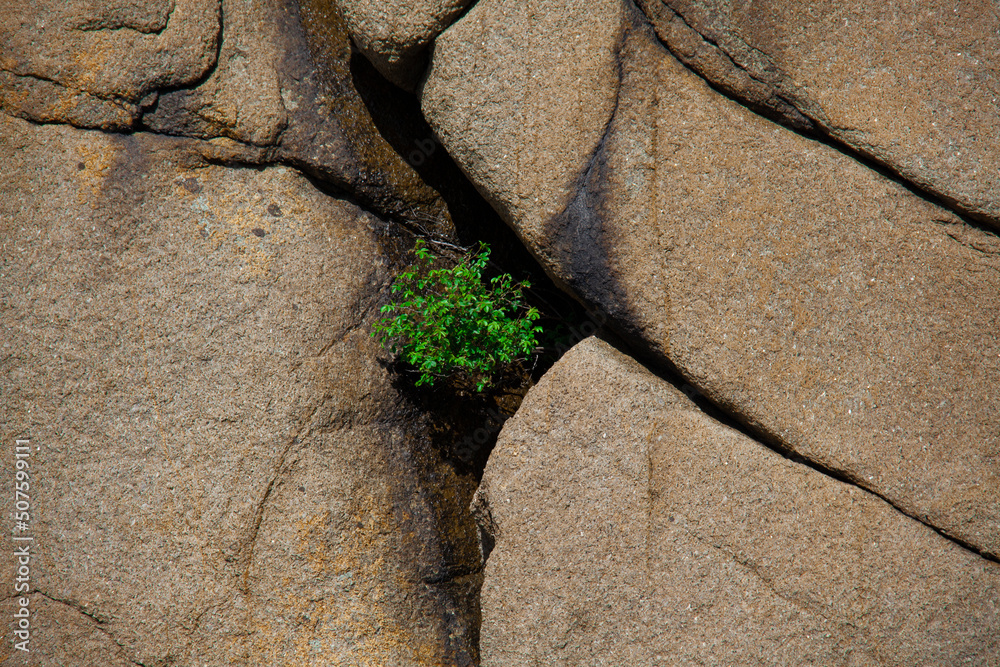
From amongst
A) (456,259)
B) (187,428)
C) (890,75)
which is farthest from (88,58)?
(890,75)

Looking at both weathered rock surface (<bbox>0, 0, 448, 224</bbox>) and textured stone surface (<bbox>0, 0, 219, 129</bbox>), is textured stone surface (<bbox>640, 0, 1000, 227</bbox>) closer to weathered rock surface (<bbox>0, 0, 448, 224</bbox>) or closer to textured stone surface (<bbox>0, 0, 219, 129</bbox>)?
weathered rock surface (<bbox>0, 0, 448, 224</bbox>)

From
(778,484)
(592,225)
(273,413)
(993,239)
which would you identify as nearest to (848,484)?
(778,484)

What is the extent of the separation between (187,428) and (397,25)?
89.2 inches

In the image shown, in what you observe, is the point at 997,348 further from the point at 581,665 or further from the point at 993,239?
the point at 581,665

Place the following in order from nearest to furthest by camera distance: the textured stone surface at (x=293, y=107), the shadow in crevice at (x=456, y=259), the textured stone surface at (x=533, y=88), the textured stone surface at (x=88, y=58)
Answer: the textured stone surface at (x=533, y=88) < the textured stone surface at (x=88, y=58) < the textured stone surface at (x=293, y=107) < the shadow in crevice at (x=456, y=259)

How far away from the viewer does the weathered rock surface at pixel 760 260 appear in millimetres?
2998

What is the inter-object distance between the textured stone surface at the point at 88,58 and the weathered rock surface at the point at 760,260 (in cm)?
153

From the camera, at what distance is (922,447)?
2.98 metres

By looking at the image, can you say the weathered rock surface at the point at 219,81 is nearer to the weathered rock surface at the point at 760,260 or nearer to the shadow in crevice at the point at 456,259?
the shadow in crevice at the point at 456,259

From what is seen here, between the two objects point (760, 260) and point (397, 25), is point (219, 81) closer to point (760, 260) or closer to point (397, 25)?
point (397, 25)

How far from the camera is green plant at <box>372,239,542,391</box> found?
342 centimetres

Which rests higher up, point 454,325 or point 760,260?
point 760,260

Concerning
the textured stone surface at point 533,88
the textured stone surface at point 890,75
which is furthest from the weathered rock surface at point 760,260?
the textured stone surface at point 890,75

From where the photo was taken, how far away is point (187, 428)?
330cm
